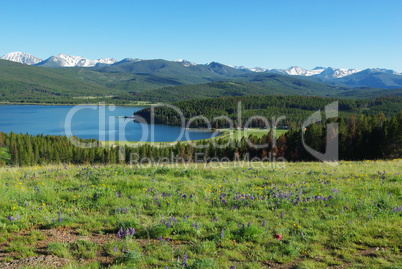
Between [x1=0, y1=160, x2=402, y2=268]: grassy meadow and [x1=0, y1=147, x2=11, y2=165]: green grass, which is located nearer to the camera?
[x1=0, y1=160, x2=402, y2=268]: grassy meadow

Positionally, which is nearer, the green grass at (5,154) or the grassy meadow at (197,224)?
the grassy meadow at (197,224)

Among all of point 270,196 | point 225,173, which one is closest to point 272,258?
point 270,196

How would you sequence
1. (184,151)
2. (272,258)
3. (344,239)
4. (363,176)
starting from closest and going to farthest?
(272,258)
(344,239)
(363,176)
(184,151)

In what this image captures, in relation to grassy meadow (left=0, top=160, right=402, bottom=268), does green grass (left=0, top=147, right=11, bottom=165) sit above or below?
below

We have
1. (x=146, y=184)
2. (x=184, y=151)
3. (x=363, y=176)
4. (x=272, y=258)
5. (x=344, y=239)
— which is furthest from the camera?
(x=184, y=151)

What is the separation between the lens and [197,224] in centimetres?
749

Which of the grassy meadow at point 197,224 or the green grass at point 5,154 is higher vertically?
the grassy meadow at point 197,224

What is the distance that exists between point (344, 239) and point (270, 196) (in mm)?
3467

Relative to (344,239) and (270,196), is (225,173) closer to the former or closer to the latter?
(270,196)

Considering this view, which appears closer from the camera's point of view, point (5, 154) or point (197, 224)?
point (197, 224)

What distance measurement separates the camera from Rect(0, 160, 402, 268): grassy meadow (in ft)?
19.8

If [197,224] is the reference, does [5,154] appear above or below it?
below

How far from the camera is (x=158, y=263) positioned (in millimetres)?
5820

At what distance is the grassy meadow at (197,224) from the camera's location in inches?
238
